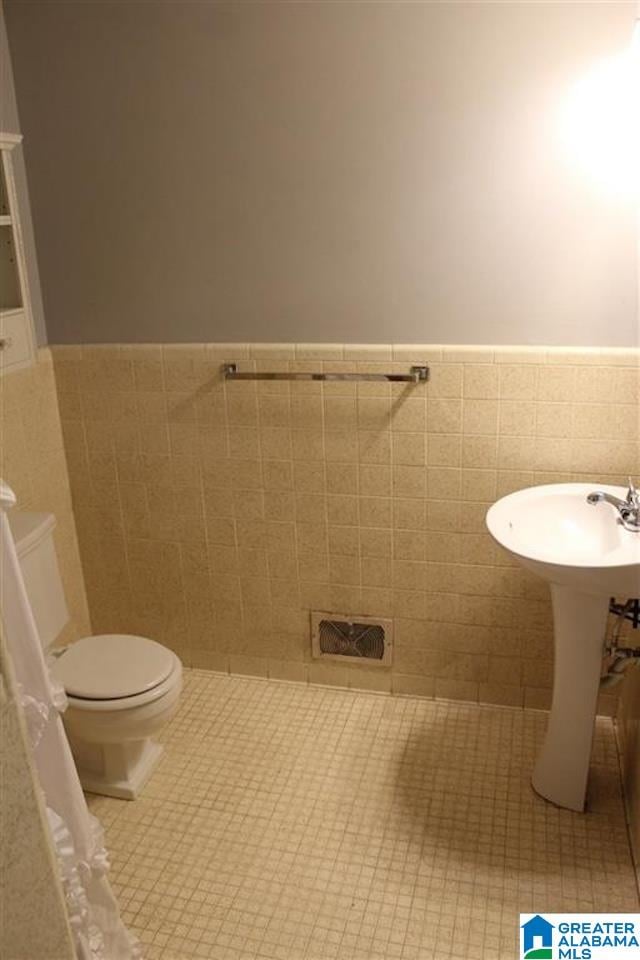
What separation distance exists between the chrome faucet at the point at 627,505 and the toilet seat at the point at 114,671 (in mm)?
1252

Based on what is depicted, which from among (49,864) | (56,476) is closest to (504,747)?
(56,476)

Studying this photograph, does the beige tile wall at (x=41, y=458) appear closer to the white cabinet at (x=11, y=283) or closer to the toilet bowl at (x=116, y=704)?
the white cabinet at (x=11, y=283)

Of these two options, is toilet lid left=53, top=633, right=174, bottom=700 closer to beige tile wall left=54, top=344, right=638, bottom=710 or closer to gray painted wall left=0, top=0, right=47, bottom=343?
beige tile wall left=54, top=344, right=638, bottom=710

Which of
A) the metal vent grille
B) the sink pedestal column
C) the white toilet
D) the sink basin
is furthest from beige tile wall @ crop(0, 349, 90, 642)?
the sink pedestal column

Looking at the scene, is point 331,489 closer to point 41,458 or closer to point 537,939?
point 41,458

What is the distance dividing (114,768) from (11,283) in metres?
1.50

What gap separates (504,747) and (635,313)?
133 centimetres

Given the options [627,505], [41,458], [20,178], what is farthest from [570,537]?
[20,178]

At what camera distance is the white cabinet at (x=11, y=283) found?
7.91 ft

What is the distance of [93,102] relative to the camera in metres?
2.39

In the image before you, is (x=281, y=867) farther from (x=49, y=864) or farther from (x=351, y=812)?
(x=49, y=864)

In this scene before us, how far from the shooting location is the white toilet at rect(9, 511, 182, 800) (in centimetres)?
217

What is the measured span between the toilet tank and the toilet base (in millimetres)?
352

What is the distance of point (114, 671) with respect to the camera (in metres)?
2.26
